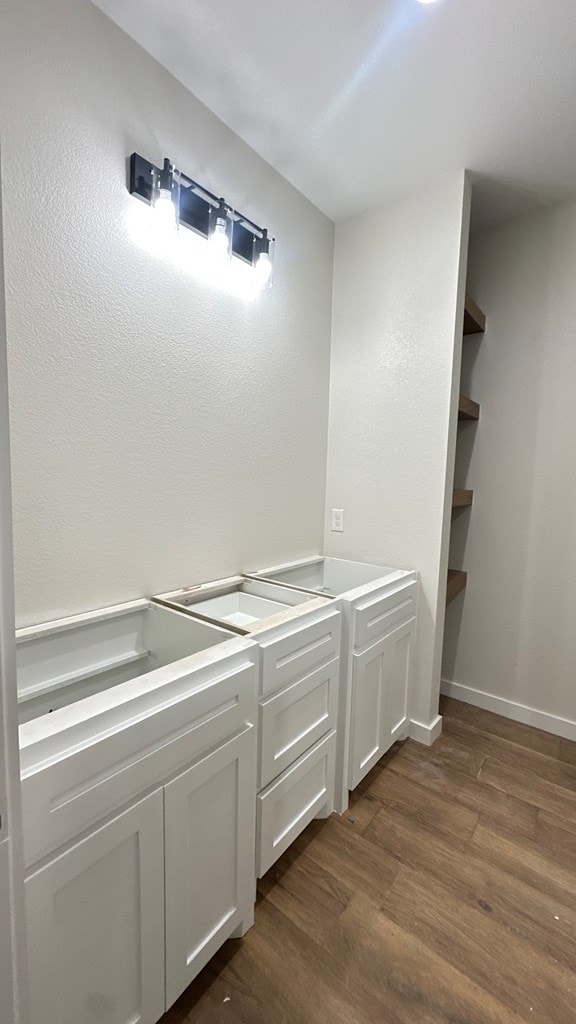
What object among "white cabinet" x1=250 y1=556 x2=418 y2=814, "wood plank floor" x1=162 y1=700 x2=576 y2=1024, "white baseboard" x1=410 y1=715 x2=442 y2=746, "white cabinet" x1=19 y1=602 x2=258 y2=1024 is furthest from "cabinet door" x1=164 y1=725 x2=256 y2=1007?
"white baseboard" x1=410 y1=715 x2=442 y2=746

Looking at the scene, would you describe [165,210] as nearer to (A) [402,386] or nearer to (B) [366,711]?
(A) [402,386]

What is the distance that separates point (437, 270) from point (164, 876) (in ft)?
7.55

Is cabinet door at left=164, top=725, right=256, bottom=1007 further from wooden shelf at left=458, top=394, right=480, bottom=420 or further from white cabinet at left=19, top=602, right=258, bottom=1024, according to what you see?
wooden shelf at left=458, top=394, right=480, bottom=420

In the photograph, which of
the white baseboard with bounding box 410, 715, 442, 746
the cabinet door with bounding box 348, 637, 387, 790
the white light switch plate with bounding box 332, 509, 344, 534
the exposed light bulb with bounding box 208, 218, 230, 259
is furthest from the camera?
the white light switch plate with bounding box 332, 509, 344, 534

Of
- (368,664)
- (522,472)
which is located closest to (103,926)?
(368,664)

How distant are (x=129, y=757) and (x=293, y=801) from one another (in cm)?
77

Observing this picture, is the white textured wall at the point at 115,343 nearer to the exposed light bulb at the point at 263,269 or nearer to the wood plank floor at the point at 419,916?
the exposed light bulb at the point at 263,269

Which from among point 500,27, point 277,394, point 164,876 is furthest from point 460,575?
point 500,27

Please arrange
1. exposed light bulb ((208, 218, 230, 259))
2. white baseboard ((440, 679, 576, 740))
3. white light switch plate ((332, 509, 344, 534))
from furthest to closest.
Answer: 1. white light switch plate ((332, 509, 344, 534))
2. white baseboard ((440, 679, 576, 740))
3. exposed light bulb ((208, 218, 230, 259))

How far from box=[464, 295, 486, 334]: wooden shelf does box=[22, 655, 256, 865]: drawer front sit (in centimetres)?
197

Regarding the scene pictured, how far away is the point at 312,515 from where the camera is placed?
226 cm

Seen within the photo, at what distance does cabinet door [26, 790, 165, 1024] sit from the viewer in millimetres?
722

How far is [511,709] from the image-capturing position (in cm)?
231

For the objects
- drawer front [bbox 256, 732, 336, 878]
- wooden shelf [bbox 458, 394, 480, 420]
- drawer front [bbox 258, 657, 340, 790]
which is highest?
wooden shelf [bbox 458, 394, 480, 420]
